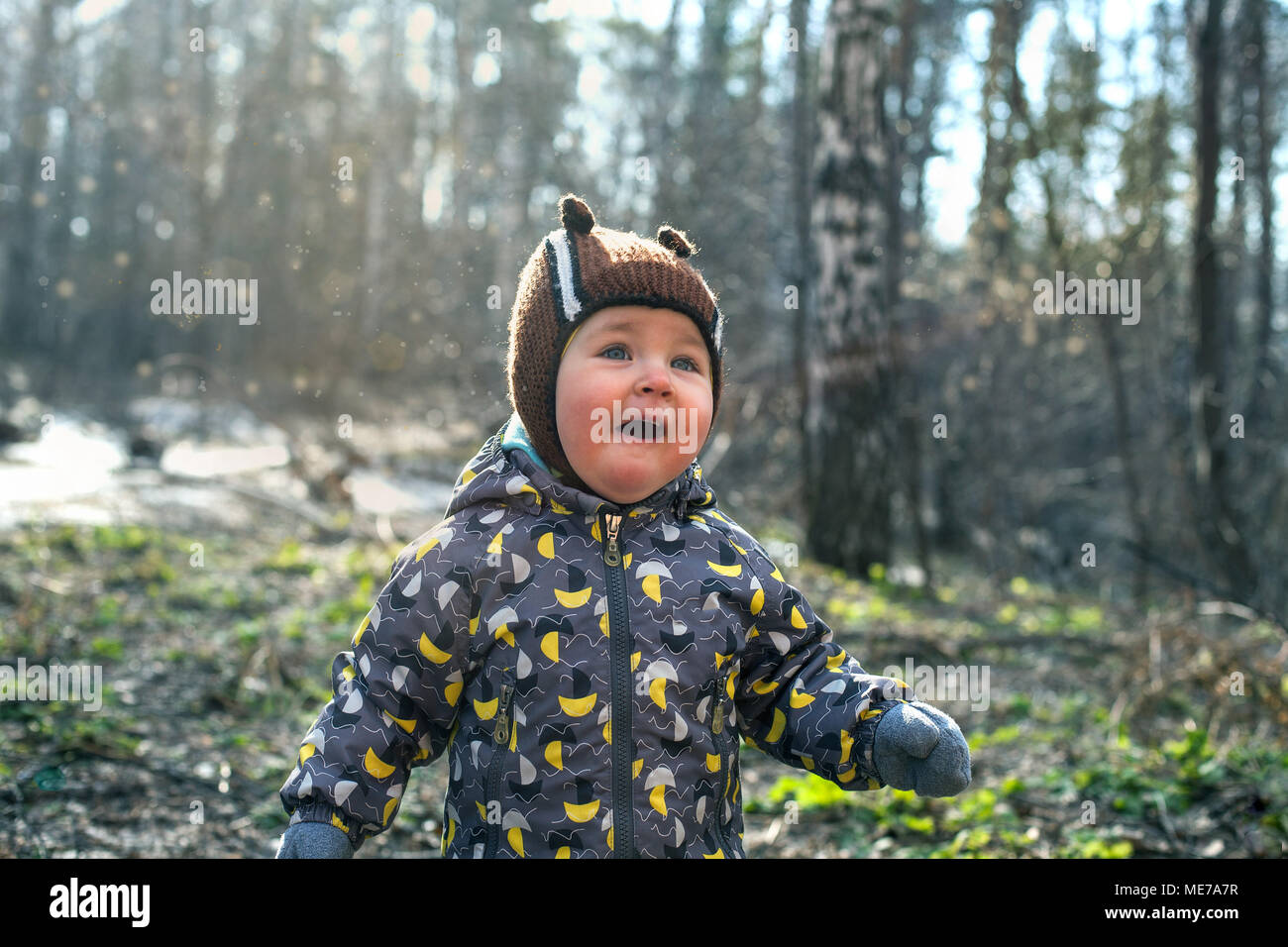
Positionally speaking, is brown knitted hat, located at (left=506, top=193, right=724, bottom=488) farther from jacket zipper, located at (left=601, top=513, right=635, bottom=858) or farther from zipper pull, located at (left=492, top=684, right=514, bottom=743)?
zipper pull, located at (left=492, top=684, right=514, bottom=743)

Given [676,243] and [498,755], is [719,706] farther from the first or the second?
[676,243]

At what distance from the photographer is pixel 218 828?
319 cm

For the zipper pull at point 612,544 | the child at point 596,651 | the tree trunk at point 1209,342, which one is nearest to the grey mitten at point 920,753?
the child at point 596,651

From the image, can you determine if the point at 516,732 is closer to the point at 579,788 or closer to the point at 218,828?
the point at 579,788

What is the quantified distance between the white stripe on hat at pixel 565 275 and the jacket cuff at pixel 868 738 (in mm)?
933

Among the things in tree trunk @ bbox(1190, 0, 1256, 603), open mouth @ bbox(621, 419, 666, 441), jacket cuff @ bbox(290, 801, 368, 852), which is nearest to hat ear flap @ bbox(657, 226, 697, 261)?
open mouth @ bbox(621, 419, 666, 441)

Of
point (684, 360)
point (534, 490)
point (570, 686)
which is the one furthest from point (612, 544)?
point (684, 360)

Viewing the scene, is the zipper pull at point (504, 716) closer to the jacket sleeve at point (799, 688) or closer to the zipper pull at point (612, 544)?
the zipper pull at point (612, 544)

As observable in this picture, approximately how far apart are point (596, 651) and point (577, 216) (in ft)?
2.93

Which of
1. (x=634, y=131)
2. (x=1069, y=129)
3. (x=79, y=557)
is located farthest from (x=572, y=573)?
(x=634, y=131)

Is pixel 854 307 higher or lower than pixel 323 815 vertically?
higher

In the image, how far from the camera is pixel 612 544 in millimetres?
1963

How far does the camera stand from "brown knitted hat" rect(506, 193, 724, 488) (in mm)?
1976

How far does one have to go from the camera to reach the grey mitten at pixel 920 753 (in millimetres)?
1736
